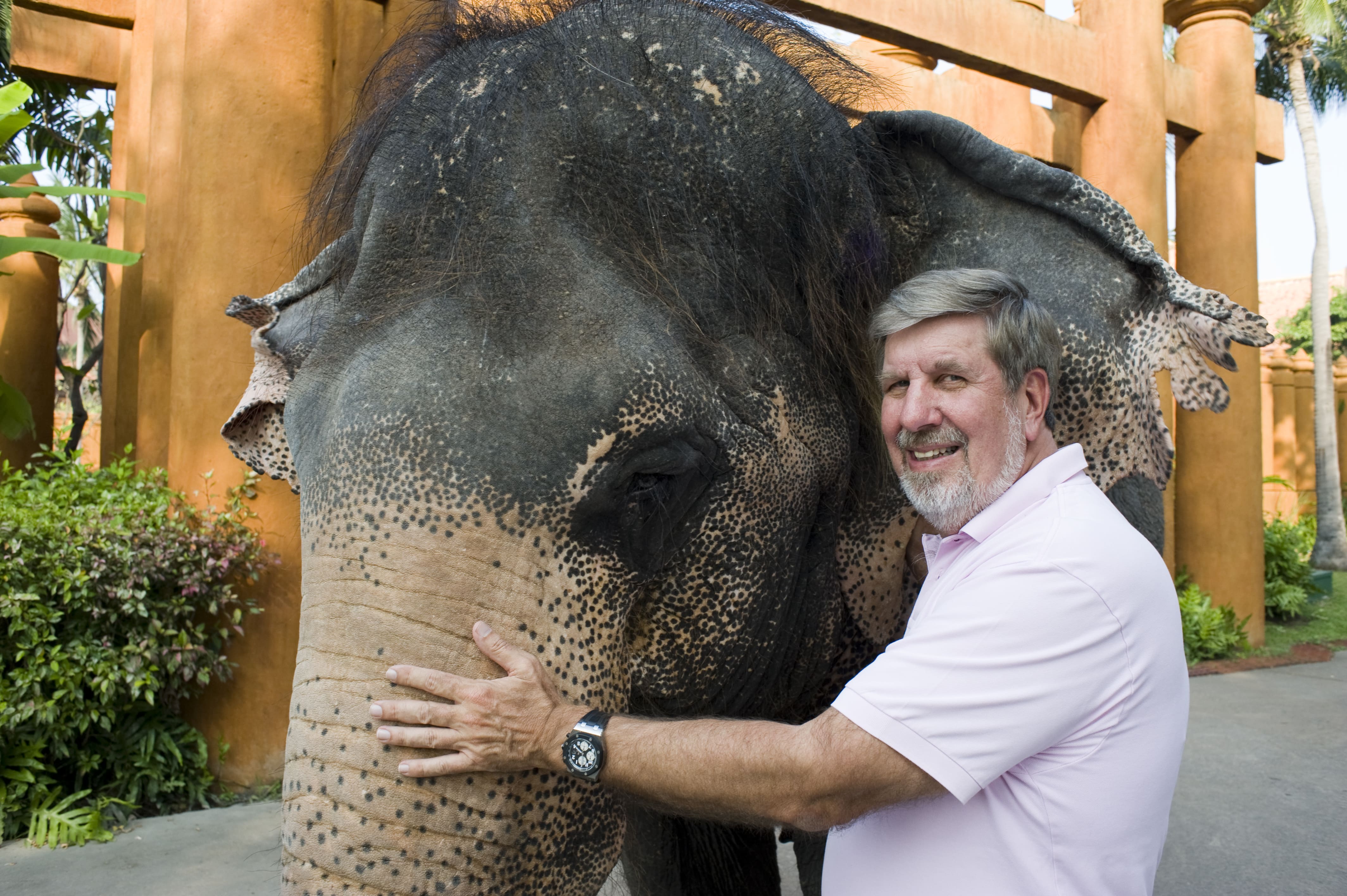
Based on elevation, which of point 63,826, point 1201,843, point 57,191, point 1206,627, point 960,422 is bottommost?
point 1201,843

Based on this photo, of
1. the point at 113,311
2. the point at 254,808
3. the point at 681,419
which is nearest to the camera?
the point at 681,419

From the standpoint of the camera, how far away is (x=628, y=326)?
4.71 feet

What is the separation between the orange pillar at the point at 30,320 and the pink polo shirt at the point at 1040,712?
801 centimetres

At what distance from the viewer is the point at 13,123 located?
5.65 meters

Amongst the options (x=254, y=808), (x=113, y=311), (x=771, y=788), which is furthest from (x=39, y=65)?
(x=771, y=788)

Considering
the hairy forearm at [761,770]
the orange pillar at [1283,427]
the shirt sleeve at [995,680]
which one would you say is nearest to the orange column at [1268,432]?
the orange pillar at [1283,427]

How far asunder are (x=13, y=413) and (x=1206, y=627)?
941 cm

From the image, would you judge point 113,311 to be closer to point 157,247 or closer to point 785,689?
point 157,247

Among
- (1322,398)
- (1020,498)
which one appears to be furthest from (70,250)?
(1322,398)

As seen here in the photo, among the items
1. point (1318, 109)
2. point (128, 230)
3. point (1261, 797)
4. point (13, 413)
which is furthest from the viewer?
point (1318, 109)

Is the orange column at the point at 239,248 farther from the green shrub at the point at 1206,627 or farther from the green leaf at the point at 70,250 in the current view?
the green shrub at the point at 1206,627

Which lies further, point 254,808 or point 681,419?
point 254,808

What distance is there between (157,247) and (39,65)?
8.45 feet

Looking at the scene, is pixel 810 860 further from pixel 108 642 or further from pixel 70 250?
pixel 70 250
